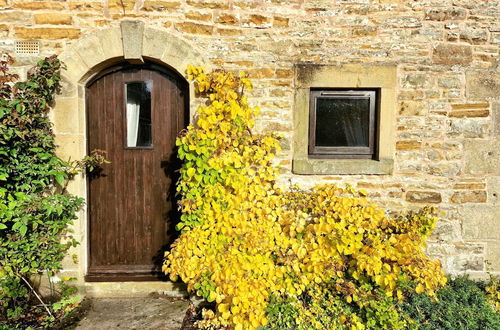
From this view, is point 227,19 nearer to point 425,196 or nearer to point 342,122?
point 342,122

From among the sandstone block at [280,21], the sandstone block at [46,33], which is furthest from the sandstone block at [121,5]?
the sandstone block at [280,21]

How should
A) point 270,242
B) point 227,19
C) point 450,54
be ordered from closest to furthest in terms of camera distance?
1. point 270,242
2. point 227,19
3. point 450,54

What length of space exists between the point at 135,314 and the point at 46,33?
3.31 meters

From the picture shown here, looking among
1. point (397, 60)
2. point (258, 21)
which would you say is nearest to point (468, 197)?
point (397, 60)

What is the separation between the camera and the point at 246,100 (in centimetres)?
327

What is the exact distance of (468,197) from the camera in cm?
358

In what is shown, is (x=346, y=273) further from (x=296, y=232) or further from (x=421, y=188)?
(x=421, y=188)

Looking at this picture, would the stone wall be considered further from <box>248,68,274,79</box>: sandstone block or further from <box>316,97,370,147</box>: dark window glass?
<box>316,97,370,147</box>: dark window glass

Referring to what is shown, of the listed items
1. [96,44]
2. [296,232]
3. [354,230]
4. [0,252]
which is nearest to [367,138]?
[354,230]

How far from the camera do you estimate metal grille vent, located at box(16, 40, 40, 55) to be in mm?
3324

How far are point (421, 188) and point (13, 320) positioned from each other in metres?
4.76

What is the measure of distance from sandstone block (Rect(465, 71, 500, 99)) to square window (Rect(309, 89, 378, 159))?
3.61 ft

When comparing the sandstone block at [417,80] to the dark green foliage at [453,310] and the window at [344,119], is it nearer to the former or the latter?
the window at [344,119]

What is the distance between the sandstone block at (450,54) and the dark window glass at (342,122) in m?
0.94
